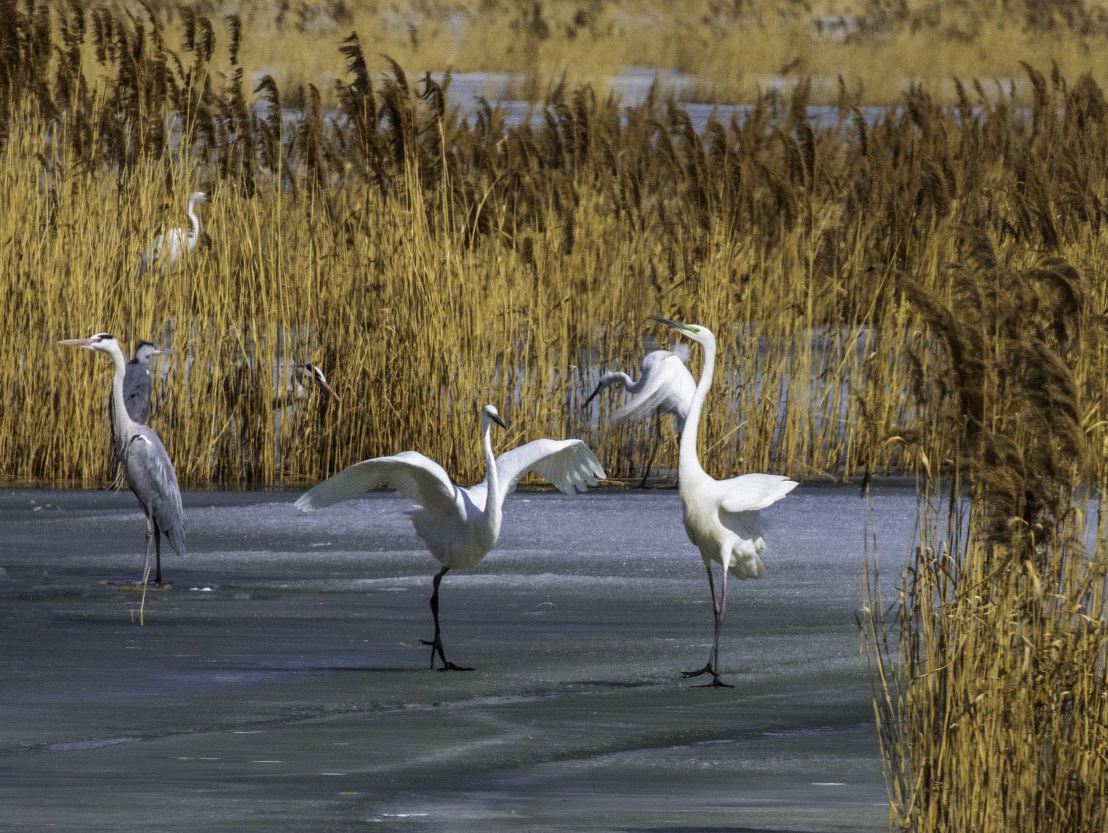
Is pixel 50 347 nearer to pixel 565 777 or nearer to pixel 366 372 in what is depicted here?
pixel 366 372

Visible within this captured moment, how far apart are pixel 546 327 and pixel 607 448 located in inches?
28.3

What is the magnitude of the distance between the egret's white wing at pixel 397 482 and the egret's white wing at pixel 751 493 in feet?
3.07

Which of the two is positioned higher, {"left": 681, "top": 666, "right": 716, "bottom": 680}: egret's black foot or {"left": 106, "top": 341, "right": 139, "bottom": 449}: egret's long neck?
{"left": 106, "top": 341, "right": 139, "bottom": 449}: egret's long neck

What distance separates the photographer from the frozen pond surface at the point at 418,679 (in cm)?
537

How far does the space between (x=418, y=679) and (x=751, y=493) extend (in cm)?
137

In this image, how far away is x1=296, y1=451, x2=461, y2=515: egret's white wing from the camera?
7.62 metres

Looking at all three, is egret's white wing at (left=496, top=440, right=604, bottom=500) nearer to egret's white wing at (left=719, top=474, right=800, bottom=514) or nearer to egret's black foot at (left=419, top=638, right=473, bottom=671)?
egret's white wing at (left=719, top=474, right=800, bottom=514)

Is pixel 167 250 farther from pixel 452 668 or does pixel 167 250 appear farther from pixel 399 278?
pixel 452 668

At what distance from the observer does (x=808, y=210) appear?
42.2ft

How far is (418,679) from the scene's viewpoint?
7172mm

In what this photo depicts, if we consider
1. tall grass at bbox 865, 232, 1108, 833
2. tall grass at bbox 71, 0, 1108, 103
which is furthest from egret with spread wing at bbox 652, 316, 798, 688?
tall grass at bbox 71, 0, 1108, 103

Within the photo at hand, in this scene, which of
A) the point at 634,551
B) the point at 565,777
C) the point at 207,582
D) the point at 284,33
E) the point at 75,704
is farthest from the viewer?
the point at 284,33

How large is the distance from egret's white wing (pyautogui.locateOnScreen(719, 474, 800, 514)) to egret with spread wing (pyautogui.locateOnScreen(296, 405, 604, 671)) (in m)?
0.65

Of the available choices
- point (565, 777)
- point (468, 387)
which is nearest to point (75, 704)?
point (565, 777)
